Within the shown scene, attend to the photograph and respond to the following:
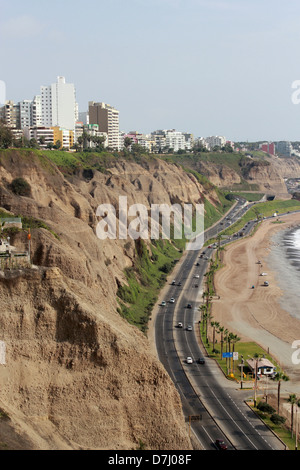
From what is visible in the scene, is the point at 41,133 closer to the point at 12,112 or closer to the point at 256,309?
the point at 12,112

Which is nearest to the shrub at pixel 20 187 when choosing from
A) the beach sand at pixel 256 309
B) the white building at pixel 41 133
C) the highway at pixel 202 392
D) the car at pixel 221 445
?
the highway at pixel 202 392

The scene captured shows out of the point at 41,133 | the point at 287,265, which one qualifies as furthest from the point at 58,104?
the point at 287,265

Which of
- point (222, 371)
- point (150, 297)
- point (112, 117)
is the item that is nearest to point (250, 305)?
point (150, 297)

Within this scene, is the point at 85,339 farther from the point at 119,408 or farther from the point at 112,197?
the point at 112,197

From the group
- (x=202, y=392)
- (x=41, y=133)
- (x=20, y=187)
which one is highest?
(x=41, y=133)

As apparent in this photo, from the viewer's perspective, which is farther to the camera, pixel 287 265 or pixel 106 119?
pixel 106 119

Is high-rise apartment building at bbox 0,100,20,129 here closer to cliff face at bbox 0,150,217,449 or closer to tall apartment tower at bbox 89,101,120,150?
tall apartment tower at bbox 89,101,120,150
